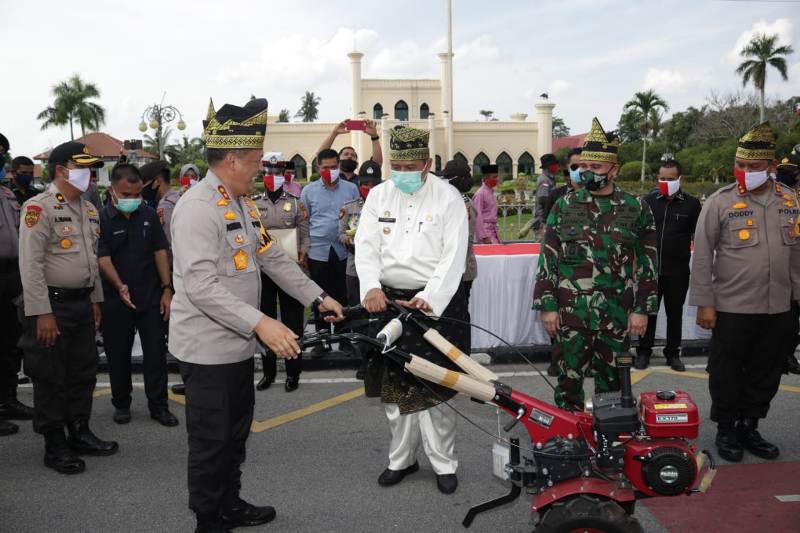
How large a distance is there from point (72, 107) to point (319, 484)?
212 ft

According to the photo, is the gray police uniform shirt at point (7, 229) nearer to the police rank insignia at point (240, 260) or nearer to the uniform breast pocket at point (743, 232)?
the police rank insignia at point (240, 260)

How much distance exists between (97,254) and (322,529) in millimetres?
2850

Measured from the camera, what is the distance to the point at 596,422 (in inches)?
125

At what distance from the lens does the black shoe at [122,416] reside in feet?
18.6

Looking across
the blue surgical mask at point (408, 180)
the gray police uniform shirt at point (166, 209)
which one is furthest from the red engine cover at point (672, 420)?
the gray police uniform shirt at point (166, 209)

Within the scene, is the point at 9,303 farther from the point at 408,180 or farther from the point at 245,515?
the point at 408,180

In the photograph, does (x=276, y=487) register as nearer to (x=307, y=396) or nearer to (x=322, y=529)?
(x=322, y=529)

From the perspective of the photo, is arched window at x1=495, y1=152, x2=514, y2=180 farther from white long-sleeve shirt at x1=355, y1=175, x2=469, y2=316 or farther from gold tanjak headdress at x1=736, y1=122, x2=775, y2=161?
white long-sleeve shirt at x1=355, y1=175, x2=469, y2=316

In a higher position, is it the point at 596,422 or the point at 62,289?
the point at 62,289

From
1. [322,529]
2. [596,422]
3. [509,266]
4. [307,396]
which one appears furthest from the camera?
[509,266]

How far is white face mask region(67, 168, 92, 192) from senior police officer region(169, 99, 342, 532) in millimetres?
1715

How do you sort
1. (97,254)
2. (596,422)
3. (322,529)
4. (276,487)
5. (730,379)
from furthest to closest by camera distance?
(97,254) → (730,379) → (276,487) → (322,529) → (596,422)

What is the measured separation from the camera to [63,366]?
189 inches

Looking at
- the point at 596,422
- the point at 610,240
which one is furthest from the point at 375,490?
the point at 610,240
